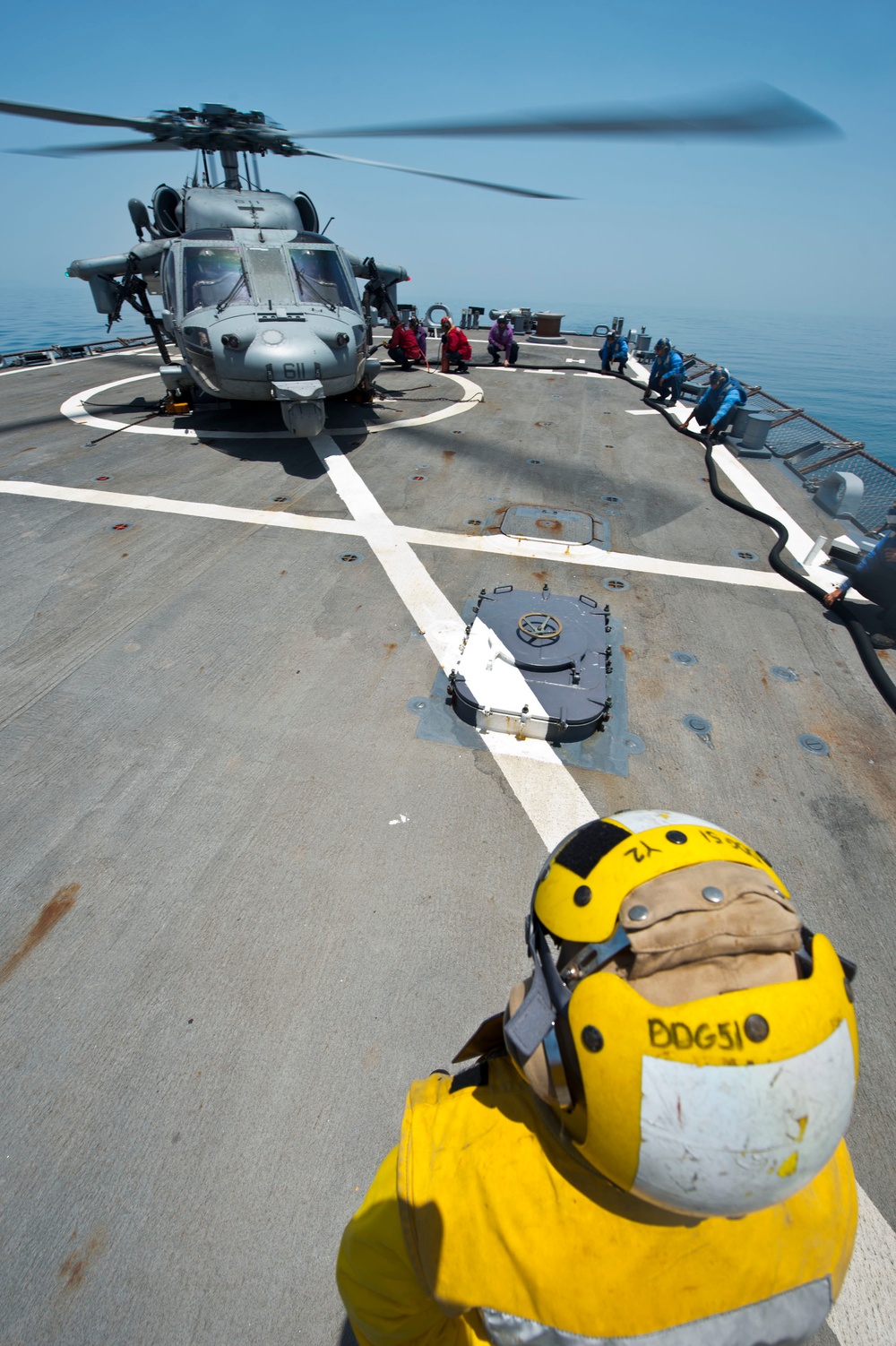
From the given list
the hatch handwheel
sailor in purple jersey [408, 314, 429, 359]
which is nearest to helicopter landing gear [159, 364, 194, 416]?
sailor in purple jersey [408, 314, 429, 359]

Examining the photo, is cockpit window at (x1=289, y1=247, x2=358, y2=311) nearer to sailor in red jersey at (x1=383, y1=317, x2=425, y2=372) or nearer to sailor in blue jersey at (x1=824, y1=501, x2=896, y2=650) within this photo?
sailor in red jersey at (x1=383, y1=317, x2=425, y2=372)

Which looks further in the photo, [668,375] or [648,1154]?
[668,375]

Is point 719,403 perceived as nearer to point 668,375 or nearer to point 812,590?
point 668,375

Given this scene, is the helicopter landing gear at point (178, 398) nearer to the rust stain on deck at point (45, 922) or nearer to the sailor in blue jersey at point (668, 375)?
the rust stain on deck at point (45, 922)

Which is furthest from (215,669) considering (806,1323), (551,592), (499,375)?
(499,375)

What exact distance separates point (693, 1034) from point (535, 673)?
3.55m

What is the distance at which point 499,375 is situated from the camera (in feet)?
49.4

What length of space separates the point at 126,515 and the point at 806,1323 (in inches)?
335

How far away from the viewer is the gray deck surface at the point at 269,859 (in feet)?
7.07

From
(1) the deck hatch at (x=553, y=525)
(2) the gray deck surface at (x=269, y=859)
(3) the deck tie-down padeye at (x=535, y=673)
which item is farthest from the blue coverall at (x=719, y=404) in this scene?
(3) the deck tie-down padeye at (x=535, y=673)

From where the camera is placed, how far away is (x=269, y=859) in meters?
3.41

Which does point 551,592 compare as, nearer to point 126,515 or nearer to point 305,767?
point 305,767

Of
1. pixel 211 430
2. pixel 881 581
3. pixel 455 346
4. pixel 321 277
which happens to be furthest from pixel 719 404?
pixel 211 430

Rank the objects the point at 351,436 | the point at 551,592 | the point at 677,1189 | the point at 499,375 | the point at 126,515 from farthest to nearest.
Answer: the point at 499,375, the point at 351,436, the point at 126,515, the point at 551,592, the point at 677,1189
